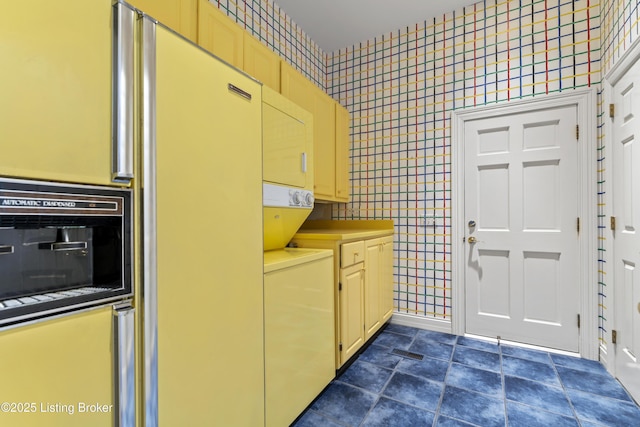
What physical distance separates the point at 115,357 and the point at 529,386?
87.7 inches

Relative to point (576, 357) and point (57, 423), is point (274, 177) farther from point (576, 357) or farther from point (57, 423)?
point (576, 357)

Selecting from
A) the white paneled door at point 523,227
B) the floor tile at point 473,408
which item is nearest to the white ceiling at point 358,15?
the white paneled door at point 523,227

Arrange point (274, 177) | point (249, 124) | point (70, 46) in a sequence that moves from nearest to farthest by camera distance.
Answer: point (70, 46)
point (249, 124)
point (274, 177)

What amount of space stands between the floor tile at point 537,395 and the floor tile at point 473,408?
0.46ft

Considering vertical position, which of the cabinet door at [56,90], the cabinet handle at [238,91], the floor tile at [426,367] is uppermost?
the cabinet handle at [238,91]

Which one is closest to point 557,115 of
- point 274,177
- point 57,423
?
point 274,177

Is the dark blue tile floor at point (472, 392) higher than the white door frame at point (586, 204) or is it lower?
lower

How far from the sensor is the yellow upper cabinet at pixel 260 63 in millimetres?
1902

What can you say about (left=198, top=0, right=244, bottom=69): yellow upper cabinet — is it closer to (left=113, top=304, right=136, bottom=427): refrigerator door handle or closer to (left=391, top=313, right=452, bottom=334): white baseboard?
(left=113, top=304, right=136, bottom=427): refrigerator door handle

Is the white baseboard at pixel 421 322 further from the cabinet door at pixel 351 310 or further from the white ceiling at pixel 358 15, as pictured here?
the white ceiling at pixel 358 15

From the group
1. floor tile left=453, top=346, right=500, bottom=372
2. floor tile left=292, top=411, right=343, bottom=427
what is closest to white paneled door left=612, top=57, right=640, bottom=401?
floor tile left=453, top=346, right=500, bottom=372

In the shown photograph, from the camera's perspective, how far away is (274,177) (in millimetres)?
1610

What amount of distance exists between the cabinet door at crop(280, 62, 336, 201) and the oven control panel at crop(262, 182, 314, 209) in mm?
650

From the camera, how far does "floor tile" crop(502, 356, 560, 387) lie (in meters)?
1.95
